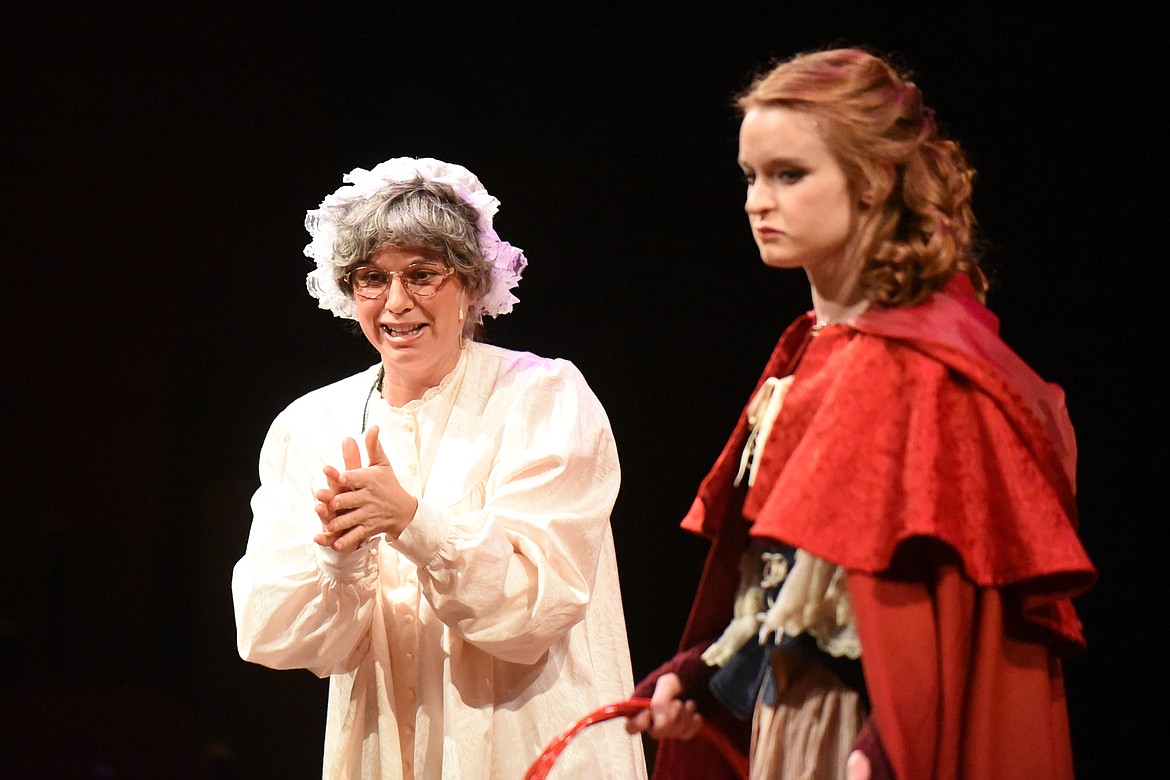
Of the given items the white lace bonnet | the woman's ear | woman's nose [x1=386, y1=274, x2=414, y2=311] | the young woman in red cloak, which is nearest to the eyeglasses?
woman's nose [x1=386, y1=274, x2=414, y2=311]

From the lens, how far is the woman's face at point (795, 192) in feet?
4.88

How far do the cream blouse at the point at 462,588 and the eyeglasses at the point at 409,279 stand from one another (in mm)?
164

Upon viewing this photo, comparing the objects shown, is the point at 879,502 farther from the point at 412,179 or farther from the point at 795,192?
the point at 412,179

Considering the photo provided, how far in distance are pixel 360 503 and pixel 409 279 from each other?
1.59 ft

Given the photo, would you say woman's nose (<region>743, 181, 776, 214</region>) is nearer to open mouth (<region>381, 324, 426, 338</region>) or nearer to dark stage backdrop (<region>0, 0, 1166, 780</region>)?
open mouth (<region>381, 324, 426, 338</region>)

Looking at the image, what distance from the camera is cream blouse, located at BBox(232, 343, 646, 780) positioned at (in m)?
2.08

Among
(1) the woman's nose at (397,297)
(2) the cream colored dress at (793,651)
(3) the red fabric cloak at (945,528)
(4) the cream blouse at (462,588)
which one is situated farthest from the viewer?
(1) the woman's nose at (397,297)

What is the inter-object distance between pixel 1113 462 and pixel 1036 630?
1.56m

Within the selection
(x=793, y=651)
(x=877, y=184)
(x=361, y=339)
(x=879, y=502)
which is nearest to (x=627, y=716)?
(x=793, y=651)

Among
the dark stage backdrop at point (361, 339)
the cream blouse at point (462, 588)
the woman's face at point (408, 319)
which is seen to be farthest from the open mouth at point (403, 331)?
the dark stage backdrop at point (361, 339)

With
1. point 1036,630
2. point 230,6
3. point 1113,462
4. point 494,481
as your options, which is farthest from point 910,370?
point 230,6

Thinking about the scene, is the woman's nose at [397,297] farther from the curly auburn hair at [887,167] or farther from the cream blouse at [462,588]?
the curly auburn hair at [887,167]

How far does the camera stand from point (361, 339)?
3.49 meters

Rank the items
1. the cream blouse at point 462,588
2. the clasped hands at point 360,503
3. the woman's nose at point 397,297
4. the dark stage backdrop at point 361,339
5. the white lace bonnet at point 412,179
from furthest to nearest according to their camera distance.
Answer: the dark stage backdrop at point 361,339, the white lace bonnet at point 412,179, the woman's nose at point 397,297, the cream blouse at point 462,588, the clasped hands at point 360,503
